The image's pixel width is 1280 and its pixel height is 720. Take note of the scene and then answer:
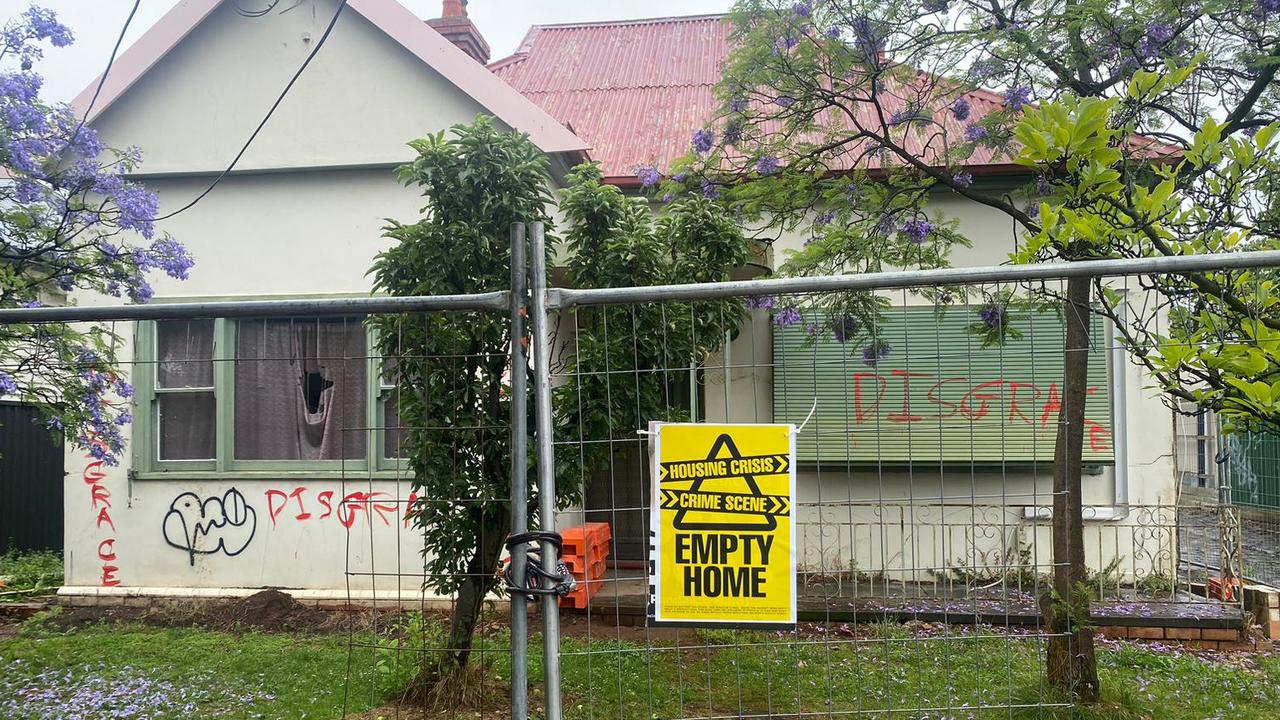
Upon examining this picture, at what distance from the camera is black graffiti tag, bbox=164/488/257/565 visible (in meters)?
7.23

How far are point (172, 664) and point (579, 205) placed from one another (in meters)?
4.13

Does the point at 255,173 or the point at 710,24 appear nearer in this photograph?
the point at 255,173

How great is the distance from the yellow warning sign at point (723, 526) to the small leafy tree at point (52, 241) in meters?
3.86

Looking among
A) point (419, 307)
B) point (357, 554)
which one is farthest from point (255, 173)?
point (419, 307)

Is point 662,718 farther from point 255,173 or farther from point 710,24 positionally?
point 710,24

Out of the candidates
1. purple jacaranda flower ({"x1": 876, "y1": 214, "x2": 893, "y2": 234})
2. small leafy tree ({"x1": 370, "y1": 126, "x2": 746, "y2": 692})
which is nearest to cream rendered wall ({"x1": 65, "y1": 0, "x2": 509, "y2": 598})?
small leafy tree ({"x1": 370, "y1": 126, "x2": 746, "y2": 692})

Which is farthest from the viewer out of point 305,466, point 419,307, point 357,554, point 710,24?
point 710,24

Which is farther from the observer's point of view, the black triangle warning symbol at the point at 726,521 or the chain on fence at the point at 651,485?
the chain on fence at the point at 651,485

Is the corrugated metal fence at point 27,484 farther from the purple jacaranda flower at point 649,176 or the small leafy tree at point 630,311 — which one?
the small leafy tree at point 630,311

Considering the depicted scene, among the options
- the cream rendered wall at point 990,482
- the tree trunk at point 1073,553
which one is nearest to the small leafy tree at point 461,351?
the cream rendered wall at point 990,482

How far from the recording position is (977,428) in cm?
728

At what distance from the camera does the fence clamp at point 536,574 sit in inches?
112

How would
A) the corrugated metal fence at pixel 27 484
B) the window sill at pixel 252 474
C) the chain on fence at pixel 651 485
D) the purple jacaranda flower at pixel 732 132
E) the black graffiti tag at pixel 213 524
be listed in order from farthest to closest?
the corrugated metal fence at pixel 27 484 < the window sill at pixel 252 474 < the black graffiti tag at pixel 213 524 < the purple jacaranda flower at pixel 732 132 < the chain on fence at pixel 651 485

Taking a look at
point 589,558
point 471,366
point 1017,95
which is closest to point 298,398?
point 589,558
